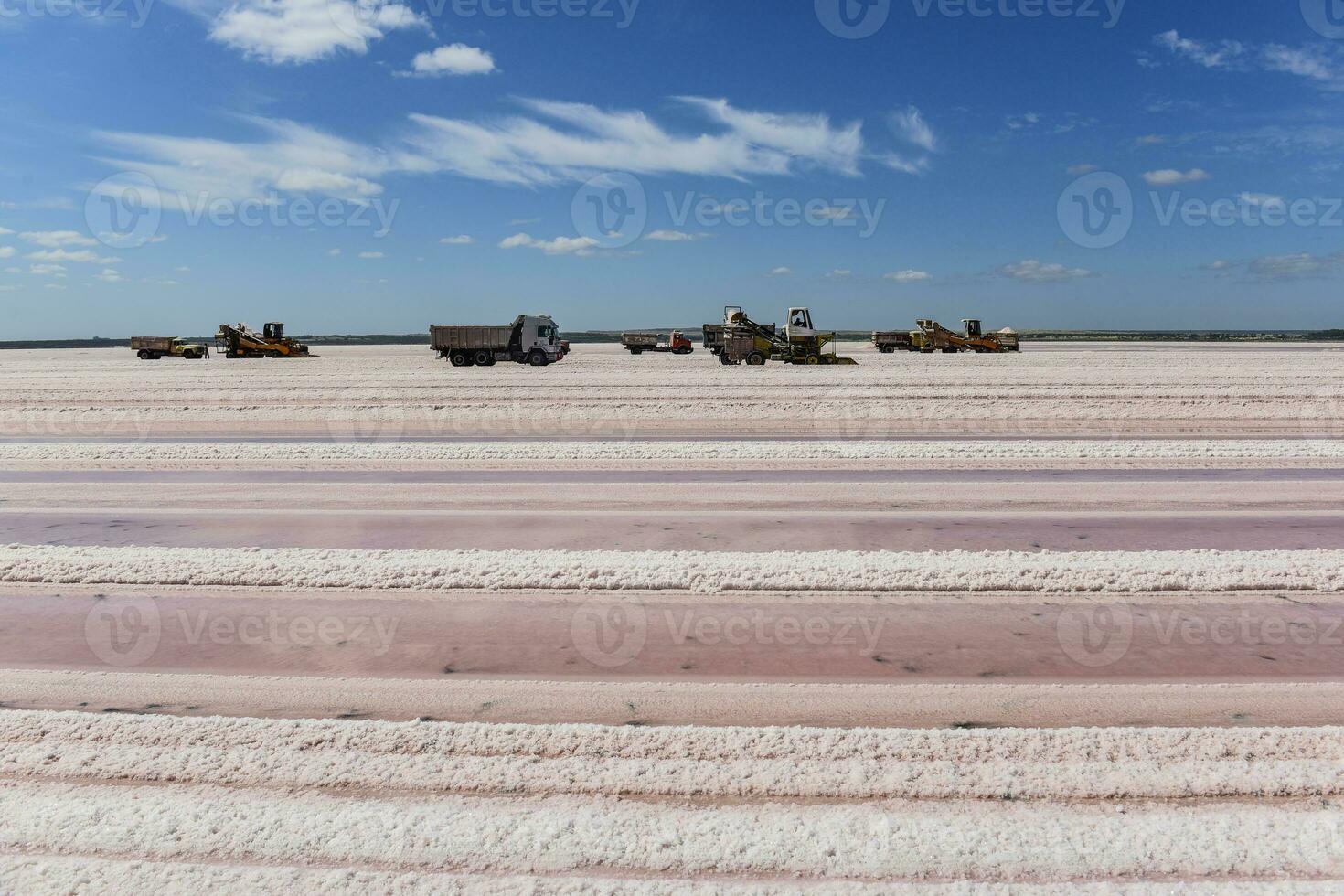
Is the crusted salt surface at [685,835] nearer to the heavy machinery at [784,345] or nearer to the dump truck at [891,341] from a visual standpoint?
the heavy machinery at [784,345]

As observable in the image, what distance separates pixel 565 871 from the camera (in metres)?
2.67

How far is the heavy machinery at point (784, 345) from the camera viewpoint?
109 ft

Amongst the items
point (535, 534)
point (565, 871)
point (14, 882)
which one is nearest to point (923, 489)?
point (535, 534)

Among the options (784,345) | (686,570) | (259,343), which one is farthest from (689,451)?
(259,343)

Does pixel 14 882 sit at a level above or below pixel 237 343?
below

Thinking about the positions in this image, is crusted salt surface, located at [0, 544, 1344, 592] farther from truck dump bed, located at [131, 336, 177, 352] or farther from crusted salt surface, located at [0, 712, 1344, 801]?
truck dump bed, located at [131, 336, 177, 352]

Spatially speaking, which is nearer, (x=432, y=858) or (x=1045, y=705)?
(x=432, y=858)

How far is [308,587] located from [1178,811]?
5408 millimetres

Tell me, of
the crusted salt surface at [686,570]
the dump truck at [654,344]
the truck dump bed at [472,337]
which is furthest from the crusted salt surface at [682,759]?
the dump truck at [654,344]

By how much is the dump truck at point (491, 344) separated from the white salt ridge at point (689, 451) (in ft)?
72.0

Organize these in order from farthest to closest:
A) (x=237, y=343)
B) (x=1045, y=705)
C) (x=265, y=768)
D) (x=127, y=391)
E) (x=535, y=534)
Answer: (x=237, y=343) → (x=127, y=391) → (x=535, y=534) → (x=1045, y=705) → (x=265, y=768)

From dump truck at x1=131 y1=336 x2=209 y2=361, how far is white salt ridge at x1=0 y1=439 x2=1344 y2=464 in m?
35.9

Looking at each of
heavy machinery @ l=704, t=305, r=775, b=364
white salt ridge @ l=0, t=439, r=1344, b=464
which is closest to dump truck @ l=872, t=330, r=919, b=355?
heavy machinery @ l=704, t=305, r=775, b=364

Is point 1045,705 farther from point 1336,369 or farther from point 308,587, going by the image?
point 1336,369
